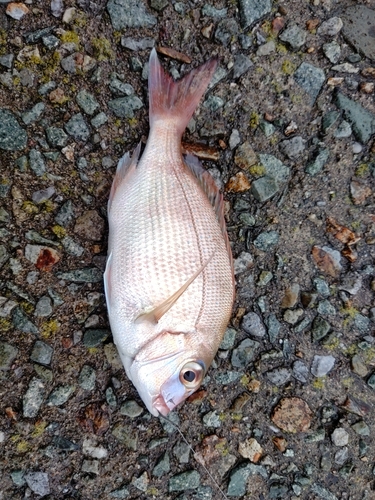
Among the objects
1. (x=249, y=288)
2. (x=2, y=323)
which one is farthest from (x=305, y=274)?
(x=2, y=323)

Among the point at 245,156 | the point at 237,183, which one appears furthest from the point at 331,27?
the point at 237,183

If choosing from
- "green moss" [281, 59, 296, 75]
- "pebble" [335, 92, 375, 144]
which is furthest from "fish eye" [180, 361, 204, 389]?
"green moss" [281, 59, 296, 75]

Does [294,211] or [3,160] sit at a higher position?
[3,160]

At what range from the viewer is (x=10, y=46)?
8.13ft

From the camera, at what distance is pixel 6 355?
7.79ft

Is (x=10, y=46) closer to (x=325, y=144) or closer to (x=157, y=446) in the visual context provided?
(x=325, y=144)

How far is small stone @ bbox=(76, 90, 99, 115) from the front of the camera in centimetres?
256

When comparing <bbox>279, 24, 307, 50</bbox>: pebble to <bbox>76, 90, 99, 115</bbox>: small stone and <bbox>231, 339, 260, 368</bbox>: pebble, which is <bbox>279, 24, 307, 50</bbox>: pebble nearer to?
<bbox>76, 90, 99, 115</bbox>: small stone

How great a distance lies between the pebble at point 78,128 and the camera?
254 centimetres

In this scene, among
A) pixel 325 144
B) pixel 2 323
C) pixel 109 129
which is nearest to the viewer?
pixel 2 323

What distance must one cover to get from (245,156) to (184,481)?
177cm

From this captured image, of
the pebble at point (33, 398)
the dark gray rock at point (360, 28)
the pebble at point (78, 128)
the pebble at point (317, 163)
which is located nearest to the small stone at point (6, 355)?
the pebble at point (33, 398)

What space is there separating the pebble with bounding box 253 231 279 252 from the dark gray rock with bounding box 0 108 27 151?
1340 millimetres

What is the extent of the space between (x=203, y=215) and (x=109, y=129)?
2.34 feet
